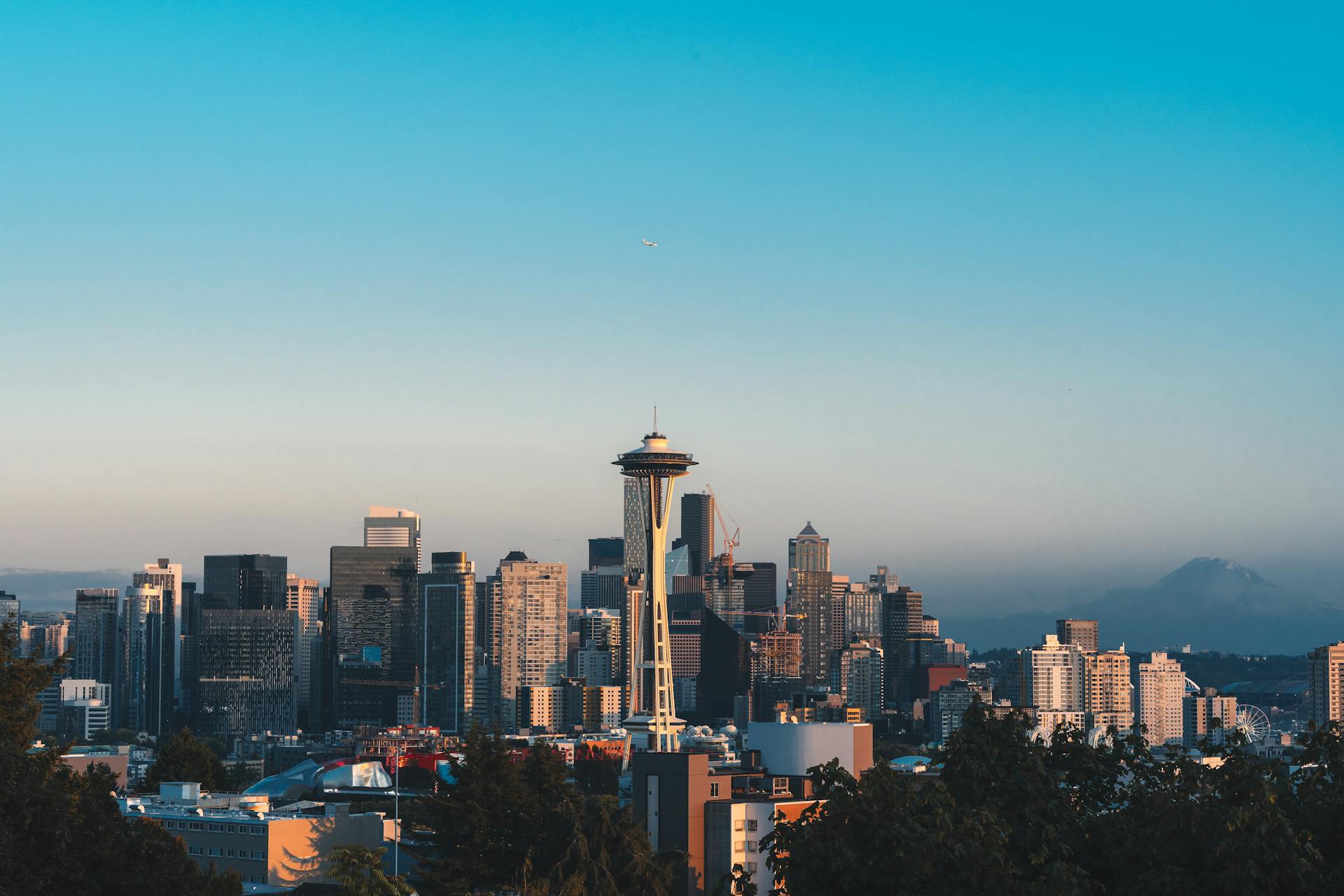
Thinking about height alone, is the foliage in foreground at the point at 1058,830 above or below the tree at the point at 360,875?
above

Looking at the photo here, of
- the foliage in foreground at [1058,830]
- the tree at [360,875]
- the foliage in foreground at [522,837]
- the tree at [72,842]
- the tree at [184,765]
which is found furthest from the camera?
the tree at [184,765]

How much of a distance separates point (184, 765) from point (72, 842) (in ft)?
213

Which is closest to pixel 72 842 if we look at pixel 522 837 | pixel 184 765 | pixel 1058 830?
pixel 1058 830

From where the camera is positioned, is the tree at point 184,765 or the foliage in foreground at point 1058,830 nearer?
the foliage in foreground at point 1058,830

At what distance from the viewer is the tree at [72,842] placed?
28812 mm

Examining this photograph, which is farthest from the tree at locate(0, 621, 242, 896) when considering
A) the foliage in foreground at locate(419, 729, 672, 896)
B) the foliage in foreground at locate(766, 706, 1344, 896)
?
the foliage in foreground at locate(419, 729, 672, 896)

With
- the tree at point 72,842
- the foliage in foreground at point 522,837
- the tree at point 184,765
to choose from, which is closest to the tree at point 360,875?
the tree at point 72,842

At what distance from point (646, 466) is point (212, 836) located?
78070 millimetres

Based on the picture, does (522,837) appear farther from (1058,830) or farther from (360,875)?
(1058,830)

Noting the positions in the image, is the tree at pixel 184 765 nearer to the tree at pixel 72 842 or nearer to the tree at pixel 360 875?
the tree at pixel 72 842

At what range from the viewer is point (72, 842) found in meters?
29.7

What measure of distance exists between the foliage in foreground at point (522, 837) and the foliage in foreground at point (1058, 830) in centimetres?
2629

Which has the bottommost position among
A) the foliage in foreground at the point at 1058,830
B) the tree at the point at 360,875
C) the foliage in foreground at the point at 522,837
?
the foliage in foreground at the point at 522,837

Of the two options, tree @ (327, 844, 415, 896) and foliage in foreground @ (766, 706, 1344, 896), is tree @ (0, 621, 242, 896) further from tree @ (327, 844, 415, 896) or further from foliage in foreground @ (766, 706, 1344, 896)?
foliage in foreground @ (766, 706, 1344, 896)
